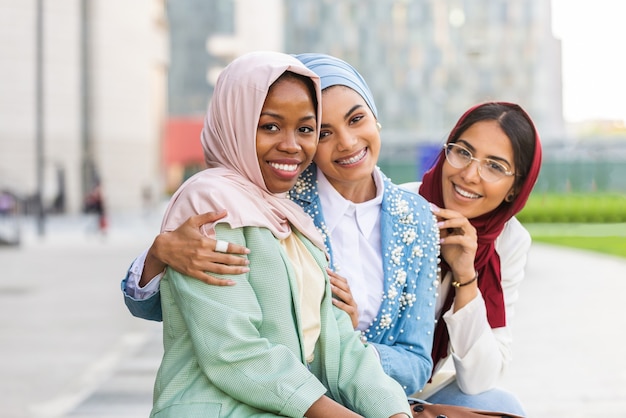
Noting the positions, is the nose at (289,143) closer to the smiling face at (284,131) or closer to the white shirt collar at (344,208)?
the smiling face at (284,131)

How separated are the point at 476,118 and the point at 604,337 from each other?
6.63 meters

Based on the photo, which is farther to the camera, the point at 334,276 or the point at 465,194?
the point at 465,194

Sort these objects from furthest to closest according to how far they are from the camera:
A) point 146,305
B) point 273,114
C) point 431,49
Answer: point 431,49 → point 146,305 → point 273,114

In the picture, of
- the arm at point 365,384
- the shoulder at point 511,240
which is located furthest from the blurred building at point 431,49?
the arm at point 365,384

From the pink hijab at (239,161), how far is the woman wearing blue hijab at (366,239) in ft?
0.74

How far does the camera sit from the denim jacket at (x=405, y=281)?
2.50 metres

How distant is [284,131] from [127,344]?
6626 millimetres

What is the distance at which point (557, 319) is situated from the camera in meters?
9.87

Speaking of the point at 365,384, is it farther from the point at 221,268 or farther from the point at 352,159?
the point at 352,159

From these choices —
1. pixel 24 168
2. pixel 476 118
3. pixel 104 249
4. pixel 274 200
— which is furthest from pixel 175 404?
pixel 24 168

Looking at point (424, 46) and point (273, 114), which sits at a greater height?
point (424, 46)

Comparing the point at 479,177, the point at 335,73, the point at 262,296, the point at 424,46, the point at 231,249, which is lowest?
the point at 262,296

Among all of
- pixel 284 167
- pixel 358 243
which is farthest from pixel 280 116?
pixel 358 243

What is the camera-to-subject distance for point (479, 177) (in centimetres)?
269
